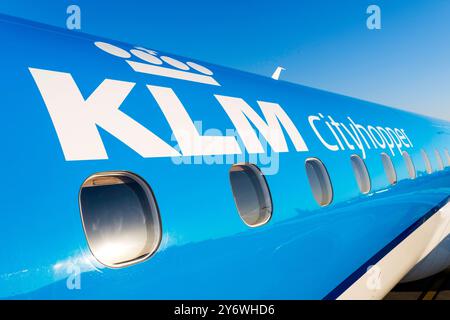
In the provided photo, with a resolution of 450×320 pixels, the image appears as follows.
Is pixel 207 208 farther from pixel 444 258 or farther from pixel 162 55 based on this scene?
pixel 444 258

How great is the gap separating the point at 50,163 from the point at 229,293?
5.42 feet

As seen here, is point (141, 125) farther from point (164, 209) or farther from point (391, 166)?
point (391, 166)

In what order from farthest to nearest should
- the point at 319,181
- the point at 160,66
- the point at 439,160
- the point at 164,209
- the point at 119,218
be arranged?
1. the point at 439,160
2. the point at 319,181
3. the point at 160,66
4. the point at 164,209
5. the point at 119,218

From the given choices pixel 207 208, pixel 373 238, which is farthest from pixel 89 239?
pixel 373 238

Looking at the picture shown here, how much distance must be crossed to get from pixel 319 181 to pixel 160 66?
239 cm

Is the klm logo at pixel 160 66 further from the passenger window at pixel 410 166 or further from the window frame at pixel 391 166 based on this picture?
the passenger window at pixel 410 166

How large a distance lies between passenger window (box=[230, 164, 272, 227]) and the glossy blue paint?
0.09m

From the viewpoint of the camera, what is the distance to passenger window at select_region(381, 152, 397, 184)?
22.6 feet

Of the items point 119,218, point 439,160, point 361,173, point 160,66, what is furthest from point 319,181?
point 439,160

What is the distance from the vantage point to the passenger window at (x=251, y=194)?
344cm

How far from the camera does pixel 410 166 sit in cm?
831

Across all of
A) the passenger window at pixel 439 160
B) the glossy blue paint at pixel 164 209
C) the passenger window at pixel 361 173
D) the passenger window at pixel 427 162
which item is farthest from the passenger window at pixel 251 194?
the passenger window at pixel 439 160

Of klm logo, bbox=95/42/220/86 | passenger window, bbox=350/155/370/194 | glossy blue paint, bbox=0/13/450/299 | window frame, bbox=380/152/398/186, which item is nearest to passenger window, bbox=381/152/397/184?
window frame, bbox=380/152/398/186

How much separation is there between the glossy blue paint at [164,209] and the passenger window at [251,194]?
0.31 ft
